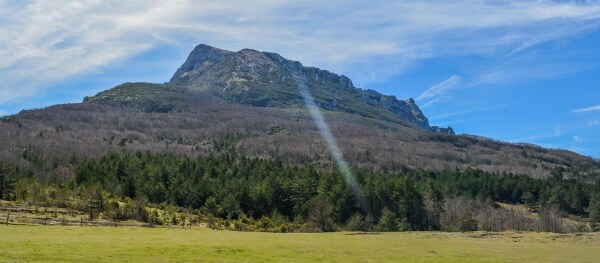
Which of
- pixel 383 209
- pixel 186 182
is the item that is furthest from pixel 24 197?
pixel 383 209

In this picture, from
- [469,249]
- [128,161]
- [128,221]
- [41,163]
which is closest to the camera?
[469,249]

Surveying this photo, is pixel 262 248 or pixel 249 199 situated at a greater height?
pixel 249 199

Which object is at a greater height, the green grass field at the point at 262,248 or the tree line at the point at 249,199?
the tree line at the point at 249,199

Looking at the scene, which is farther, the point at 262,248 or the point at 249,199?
the point at 249,199

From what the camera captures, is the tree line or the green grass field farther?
the tree line

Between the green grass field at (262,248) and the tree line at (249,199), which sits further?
the tree line at (249,199)

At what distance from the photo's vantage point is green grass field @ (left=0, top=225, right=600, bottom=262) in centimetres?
4931

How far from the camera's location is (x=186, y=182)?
149125mm

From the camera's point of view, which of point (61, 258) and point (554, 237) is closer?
point (61, 258)

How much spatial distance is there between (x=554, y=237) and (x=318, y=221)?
62.4 metres

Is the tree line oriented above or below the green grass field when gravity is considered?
above

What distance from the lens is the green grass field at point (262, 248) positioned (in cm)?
4931

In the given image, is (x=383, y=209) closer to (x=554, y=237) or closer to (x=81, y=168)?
(x=554, y=237)

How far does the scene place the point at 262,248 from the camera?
62.4 metres
